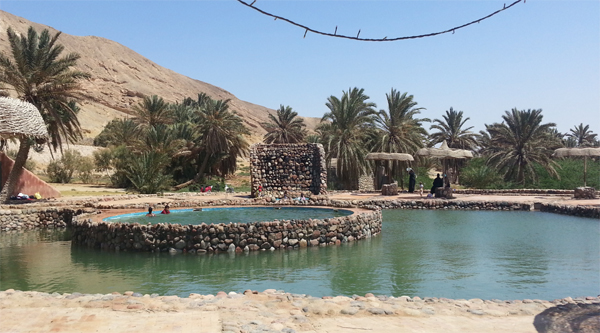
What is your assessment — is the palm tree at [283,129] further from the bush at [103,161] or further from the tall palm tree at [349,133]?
the bush at [103,161]

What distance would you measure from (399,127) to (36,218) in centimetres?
2581

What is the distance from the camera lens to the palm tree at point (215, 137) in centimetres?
4141

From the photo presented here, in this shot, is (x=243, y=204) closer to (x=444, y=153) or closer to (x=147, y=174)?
(x=147, y=174)

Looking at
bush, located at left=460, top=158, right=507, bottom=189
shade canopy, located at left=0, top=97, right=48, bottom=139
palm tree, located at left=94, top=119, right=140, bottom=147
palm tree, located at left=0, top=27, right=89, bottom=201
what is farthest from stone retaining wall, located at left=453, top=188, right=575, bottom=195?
palm tree, located at left=94, top=119, right=140, bottom=147

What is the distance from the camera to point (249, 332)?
6062mm

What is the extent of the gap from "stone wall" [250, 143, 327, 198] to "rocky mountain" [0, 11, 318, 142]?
4775cm

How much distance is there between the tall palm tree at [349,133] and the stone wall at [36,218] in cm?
1945

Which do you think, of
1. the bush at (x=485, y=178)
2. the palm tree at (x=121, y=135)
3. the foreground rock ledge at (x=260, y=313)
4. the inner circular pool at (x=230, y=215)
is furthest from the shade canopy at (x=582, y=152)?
the palm tree at (x=121, y=135)

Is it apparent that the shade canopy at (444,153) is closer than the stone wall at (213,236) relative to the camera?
No

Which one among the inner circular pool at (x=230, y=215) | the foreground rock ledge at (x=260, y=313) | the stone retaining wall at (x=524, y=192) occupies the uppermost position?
the stone retaining wall at (x=524, y=192)

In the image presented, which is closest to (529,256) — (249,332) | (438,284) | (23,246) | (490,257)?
(490,257)

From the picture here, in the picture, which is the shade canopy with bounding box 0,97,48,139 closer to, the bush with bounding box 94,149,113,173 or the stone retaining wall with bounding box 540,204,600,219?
the stone retaining wall with bounding box 540,204,600,219

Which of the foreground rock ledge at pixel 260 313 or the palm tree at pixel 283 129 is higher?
the palm tree at pixel 283 129

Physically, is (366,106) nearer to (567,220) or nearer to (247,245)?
(567,220)
